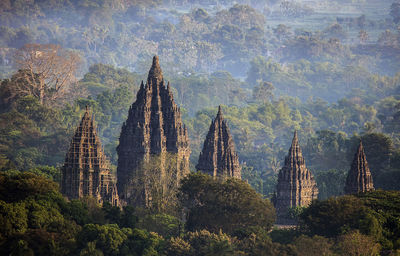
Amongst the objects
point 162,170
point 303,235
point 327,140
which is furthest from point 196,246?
point 327,140

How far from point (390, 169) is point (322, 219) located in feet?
140

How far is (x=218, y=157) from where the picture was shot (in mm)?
124938

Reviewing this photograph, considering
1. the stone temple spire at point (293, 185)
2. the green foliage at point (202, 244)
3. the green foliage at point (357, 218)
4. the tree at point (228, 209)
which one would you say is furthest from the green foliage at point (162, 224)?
the stone temple spire at point (293, 185)

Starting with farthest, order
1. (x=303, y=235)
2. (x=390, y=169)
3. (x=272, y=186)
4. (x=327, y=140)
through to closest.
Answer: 1. (x=327, y=140)
2. (x=272, y=186)
3. (x=390, y=169)
4. (x=303, y=235)

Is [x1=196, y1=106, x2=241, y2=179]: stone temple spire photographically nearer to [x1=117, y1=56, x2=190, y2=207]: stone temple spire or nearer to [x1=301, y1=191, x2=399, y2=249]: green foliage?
[x1=117, y1=56, x2=190, y2=207]: stone temple spire

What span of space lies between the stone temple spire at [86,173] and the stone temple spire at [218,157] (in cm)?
1419

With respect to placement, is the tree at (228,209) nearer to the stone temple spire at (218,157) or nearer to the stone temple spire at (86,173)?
the stone temple spire at (86,173)

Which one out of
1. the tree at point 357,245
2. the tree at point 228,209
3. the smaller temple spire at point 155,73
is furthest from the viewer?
the smaller temple spire at point 155,73

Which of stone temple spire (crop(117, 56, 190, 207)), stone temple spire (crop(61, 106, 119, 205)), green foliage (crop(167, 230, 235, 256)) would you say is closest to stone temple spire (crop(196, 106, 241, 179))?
stone temple spire (crop(117, 56, 190, 207))

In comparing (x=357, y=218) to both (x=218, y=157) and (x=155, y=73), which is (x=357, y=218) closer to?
(x=218, y=157)

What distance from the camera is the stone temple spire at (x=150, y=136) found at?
398 feet

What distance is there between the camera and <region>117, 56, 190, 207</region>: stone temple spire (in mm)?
121312

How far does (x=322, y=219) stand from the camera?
97438 mm

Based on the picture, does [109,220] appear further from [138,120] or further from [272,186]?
[272,186]
